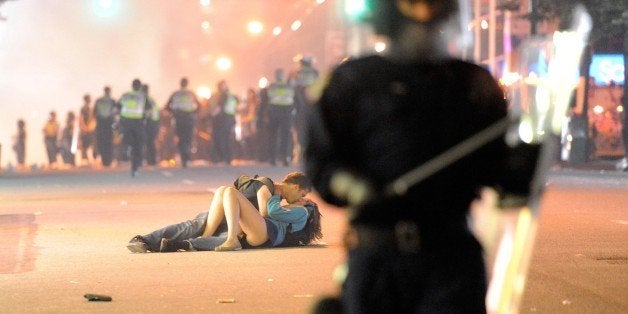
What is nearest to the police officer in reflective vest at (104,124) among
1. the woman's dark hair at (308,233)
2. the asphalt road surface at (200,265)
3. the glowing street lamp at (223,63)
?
the asphalt road surface at (200,265)

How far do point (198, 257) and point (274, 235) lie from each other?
2.48 ft

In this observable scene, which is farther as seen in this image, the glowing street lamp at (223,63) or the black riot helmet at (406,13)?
the glowing street lamp at (223,63)

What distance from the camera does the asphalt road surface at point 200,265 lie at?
30.3ft

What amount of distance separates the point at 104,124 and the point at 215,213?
2322 cm

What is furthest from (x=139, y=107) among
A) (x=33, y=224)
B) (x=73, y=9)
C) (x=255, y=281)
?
(x=73, y=9)

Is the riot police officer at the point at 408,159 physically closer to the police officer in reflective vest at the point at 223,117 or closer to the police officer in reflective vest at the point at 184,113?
the police officer in reflective vest at the point at 184,113

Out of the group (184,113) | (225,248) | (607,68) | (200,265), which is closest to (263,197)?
(225,248)

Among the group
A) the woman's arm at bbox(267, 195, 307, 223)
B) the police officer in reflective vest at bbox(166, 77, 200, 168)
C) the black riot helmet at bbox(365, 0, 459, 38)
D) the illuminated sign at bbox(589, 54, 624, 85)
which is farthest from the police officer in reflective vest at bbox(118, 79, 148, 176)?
the black riot helmet at bbox(365, 0, 459, 38)

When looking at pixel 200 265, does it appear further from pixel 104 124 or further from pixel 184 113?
pixel 104 124

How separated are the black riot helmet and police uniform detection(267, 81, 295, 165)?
25.3 meters

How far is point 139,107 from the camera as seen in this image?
27.4m

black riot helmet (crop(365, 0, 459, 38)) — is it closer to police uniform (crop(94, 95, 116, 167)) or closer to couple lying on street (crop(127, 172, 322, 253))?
couple lying on street (crop(127, 172, 322, 253))

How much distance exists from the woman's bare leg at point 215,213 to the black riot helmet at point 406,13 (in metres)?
7.69

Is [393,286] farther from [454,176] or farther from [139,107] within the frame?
[139,107]
